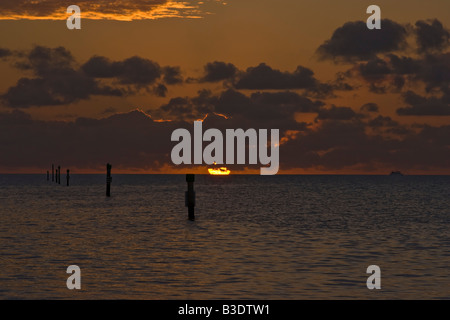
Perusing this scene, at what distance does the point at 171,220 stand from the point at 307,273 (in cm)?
2470

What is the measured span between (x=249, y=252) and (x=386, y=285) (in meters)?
8.23

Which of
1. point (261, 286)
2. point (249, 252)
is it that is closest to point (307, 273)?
point (261, 286)

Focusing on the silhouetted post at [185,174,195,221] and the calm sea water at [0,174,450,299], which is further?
the silhouetted post at [185,174,195,221]

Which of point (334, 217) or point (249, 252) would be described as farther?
point (334, 217)

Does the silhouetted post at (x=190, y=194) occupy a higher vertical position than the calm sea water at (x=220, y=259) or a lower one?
higher

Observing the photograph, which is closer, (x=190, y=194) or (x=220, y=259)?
(x=220, y=259)

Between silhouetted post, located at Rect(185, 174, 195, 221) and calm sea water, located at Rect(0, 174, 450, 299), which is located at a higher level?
silhouetted post, located at Rect(185, 174, 195, 221)

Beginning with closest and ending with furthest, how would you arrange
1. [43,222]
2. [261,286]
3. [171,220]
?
1. [261,286]
2. [43,222]
3. [171,220]

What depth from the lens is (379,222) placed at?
45094 mm

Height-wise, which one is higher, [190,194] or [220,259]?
[190,194]

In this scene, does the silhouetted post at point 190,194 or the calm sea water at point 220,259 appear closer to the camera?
the calm sea water at point 220,259
